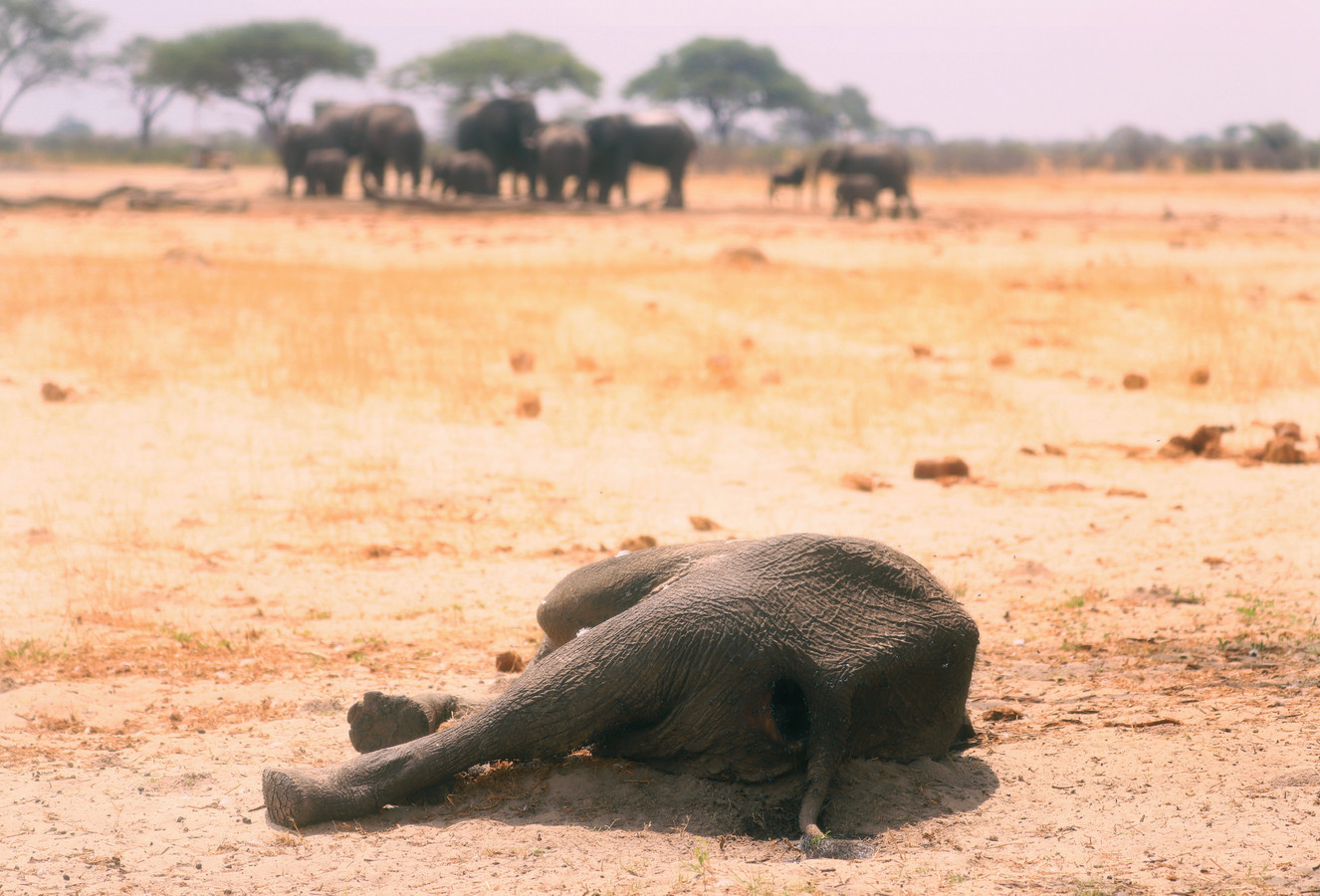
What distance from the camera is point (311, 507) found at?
656cm

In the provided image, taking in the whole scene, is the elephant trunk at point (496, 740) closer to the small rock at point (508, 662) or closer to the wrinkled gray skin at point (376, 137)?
the small rock at point (508, 662)

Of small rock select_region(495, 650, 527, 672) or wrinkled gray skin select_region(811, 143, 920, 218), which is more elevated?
wrinkled gray skin select_region(811, 143, 920, 218)

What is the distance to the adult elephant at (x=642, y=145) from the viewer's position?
29203 millimetres

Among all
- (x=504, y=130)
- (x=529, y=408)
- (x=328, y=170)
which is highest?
(x=504, y=130)

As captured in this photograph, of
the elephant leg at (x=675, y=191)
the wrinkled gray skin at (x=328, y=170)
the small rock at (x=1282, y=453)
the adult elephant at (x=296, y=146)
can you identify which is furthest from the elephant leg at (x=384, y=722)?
the adult elephant at (x=296, y=146)

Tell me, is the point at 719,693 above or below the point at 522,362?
below

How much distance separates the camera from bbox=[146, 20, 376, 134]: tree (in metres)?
46.3

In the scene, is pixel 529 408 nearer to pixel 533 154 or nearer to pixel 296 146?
pixel 533 154

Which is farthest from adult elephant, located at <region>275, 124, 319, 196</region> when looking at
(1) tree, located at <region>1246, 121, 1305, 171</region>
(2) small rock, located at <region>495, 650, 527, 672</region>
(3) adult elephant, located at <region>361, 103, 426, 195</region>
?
(1) tree, located at <region>1246, 121, 1305, 171</region>

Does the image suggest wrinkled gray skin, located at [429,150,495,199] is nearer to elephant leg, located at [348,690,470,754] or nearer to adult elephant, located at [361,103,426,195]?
adult elephant, located at [361,103,426,195]

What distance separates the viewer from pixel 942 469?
7.34 meters

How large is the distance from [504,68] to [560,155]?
72.2 feet

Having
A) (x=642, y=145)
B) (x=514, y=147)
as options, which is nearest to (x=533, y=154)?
(x=514, y=147)

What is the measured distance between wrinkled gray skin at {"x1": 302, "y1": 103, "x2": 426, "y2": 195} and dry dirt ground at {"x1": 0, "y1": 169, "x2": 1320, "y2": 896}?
46.5 feet
